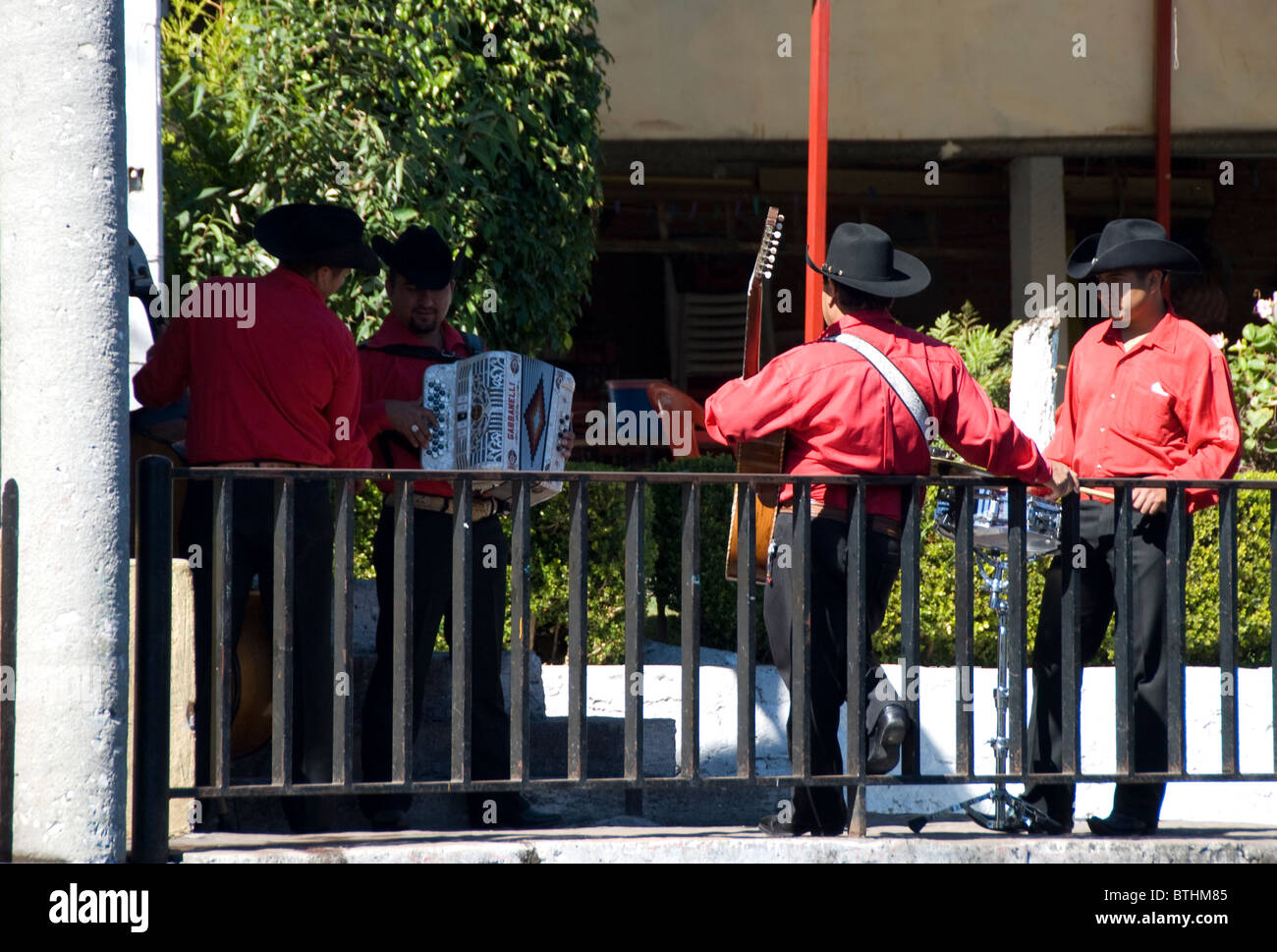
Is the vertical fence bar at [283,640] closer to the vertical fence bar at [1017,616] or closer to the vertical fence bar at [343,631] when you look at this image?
the vertical fence bar at [343,631]

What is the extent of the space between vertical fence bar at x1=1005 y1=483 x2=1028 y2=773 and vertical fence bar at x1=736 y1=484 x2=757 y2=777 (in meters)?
0.76

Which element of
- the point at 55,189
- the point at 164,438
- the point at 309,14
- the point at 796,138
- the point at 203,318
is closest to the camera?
the point at 55,189

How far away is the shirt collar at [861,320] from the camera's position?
4598 millimetres

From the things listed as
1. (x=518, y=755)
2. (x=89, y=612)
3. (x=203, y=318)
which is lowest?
(x=518, y=755)

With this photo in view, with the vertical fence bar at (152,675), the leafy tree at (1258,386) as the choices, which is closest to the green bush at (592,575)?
the vertical fence bar at (152,675)

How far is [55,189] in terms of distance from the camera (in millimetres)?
3842

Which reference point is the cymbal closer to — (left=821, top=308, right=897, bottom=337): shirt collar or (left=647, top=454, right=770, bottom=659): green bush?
(left=821, top=308, right=897, bottom=337): shirt collar

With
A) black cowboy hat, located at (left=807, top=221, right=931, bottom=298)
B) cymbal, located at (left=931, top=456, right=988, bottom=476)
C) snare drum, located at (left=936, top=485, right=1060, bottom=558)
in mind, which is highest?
black cowboy hat, located at (left=807, top=221, right=931, bottom=298)

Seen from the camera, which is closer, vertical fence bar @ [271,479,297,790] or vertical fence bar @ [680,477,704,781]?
vertical fence bar @ [271,479,297,790]

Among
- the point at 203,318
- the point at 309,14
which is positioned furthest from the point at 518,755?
the point at 309,14

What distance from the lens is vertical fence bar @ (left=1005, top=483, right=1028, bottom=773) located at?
4465mm

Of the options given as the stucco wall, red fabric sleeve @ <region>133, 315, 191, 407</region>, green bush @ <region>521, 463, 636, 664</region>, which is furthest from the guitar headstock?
the stucco wall
